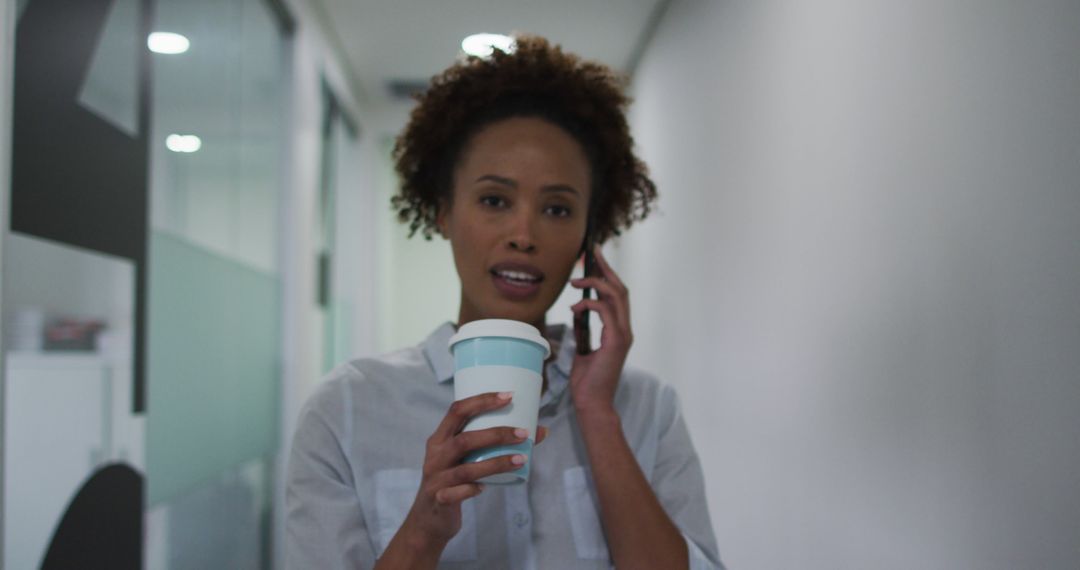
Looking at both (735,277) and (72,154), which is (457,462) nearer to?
(72,154)

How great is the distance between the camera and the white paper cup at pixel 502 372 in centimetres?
75

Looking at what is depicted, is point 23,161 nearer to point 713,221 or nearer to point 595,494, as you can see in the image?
point 595,494

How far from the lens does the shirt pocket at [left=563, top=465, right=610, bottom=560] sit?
1008 mm

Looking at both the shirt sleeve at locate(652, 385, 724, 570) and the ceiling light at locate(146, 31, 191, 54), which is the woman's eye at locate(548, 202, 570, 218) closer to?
the shirt sleeve at locate(652, 385, 724, 570)

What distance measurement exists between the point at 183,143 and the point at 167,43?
281mm

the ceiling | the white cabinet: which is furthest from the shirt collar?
the ceiling

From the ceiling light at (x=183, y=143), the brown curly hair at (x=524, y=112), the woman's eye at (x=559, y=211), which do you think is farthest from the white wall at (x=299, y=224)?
the woman's eye at (x=559, y=211)

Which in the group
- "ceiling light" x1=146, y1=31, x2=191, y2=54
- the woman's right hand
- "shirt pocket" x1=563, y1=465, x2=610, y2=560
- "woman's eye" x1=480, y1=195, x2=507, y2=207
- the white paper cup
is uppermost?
"ceiling light" x1=146, y1=31, x2=191, y2=54

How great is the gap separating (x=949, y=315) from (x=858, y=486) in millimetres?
494

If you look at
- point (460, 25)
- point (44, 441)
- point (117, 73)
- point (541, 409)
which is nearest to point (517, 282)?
point (541, 409)

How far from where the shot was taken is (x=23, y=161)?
4.59 ft

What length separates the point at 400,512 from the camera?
3.26 feet

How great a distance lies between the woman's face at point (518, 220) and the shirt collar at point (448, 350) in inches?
1.9

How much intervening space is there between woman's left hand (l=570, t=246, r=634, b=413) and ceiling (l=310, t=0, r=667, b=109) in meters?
3.00
